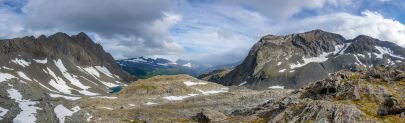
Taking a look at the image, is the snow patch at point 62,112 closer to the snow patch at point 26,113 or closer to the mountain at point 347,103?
the snow patch at point 26,113

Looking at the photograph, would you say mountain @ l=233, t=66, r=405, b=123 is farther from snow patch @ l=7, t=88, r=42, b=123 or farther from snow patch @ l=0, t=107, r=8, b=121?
snow patch @ l=0, t=107, r=8, b=121

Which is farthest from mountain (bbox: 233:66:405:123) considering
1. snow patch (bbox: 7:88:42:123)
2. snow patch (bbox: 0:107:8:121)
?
snow patch (bbox: 0:107:8:121)

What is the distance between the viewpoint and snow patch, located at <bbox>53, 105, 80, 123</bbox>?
12201 centimetres

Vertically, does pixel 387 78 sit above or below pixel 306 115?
above

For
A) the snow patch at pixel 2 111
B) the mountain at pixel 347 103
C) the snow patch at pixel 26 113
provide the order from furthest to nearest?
the snow patch at pixel 2 111, the snow patch at pixel 26 113, the mountain at pixel 347 103

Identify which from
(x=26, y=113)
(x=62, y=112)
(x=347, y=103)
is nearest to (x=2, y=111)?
(x=26, y=113)

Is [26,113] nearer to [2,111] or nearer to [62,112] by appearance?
[2,111]

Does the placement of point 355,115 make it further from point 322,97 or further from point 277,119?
point 322,97

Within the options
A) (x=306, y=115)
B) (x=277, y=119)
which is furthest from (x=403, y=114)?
(x=277, y=119)

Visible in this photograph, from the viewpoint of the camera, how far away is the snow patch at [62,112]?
12201 cm

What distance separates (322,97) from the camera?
85750 mm

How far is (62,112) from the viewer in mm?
130250

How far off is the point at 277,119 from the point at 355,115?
518 inches

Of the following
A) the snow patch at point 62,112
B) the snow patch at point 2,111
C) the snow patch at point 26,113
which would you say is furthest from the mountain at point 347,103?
the snow patch at point 2,111
